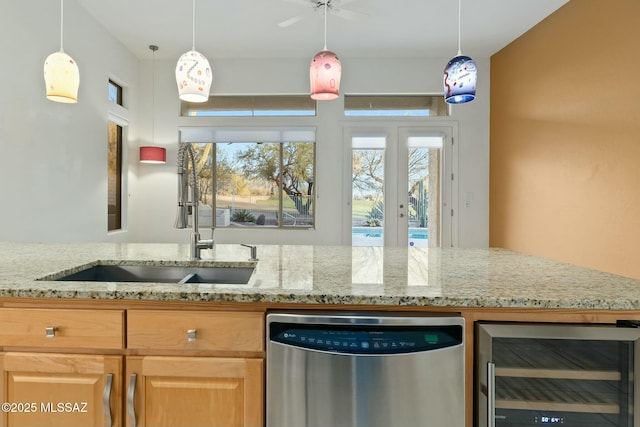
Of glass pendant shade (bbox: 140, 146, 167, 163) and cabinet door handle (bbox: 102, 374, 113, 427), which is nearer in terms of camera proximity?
cabinet door handle (bbox: 102, 374, 113, 427)

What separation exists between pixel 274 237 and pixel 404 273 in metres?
3.84

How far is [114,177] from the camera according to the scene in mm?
4406

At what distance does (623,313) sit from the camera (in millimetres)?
923

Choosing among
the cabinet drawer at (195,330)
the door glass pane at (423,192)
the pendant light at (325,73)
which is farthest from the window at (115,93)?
the cabinet drawer at (195,330)

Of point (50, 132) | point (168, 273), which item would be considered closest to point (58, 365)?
point (168, 273)

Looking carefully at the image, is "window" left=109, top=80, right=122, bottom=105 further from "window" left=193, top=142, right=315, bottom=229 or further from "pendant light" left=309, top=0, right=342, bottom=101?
"pendant light" left=309, top=0, right=342, bottom=101

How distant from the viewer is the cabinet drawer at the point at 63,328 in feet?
3.27

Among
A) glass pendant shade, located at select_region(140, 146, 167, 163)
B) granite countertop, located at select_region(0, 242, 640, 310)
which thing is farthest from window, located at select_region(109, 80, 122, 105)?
granite countertop, located at select_region(0, 242, 640, 310)

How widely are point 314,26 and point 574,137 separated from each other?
292cm

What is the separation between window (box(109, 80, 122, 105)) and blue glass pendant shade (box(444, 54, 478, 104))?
402cm

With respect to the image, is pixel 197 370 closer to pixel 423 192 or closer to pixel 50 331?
pixel 50 331

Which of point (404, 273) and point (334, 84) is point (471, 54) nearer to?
point (334, 84)

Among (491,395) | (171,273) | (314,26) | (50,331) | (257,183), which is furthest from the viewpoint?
(257,183)

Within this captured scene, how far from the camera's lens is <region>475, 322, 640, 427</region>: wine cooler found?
0.90 meters
